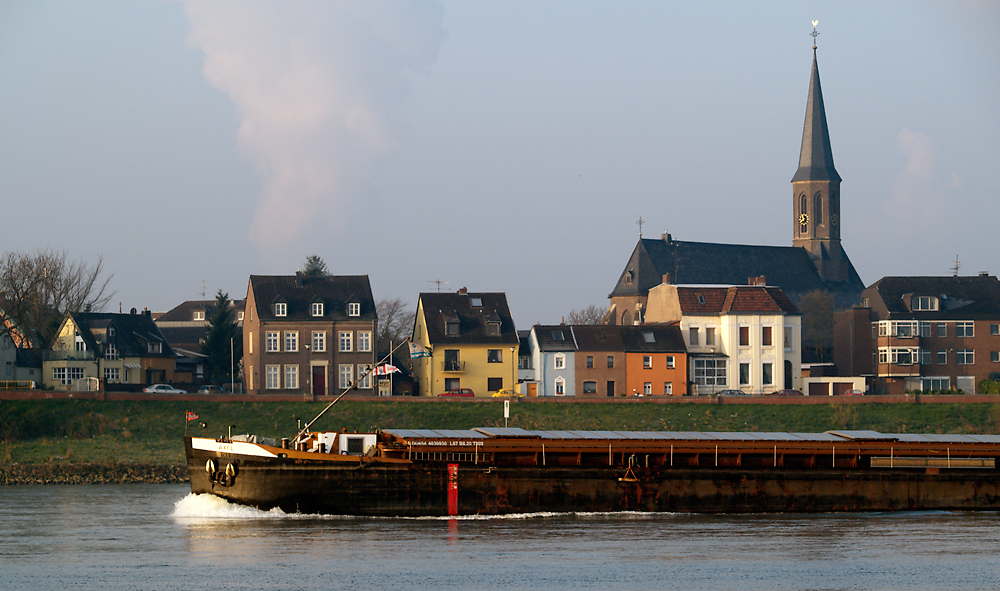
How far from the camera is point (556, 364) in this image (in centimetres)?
8562

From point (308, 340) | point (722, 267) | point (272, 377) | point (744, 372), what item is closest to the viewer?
point (272, 377)

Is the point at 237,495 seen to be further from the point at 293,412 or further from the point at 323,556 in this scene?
the point at 293,412

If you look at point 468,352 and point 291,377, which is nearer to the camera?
point 291,377

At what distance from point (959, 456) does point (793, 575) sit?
1500 centimetres

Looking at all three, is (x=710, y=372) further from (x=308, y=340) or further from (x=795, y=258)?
(x=795, y=258)

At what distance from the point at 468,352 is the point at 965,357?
42.3 m

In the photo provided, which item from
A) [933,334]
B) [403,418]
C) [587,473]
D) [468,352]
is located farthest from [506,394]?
[933,334]

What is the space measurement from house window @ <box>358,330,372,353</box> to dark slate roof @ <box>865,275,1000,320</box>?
43839 millimetres

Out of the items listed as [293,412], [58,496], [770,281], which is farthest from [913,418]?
[770,281]

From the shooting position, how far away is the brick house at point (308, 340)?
8312cm

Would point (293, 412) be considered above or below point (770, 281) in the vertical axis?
below

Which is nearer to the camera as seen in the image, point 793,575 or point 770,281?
point 793,575

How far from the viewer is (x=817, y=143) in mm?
144250

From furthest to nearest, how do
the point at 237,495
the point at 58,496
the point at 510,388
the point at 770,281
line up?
the point at 770,281 → the point at 510,388 → the point at 58,496 → the point at 237,495
